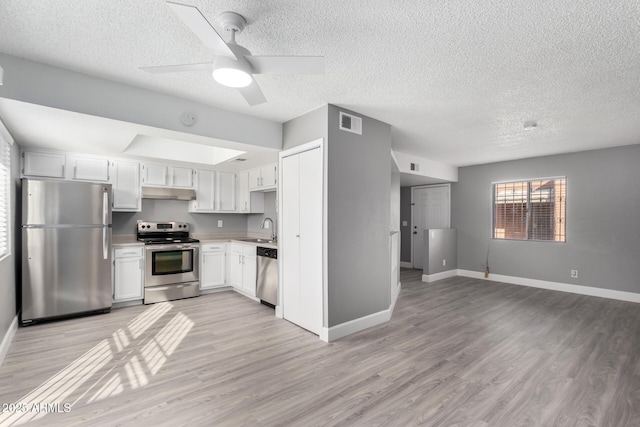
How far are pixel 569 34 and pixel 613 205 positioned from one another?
4.50 metres

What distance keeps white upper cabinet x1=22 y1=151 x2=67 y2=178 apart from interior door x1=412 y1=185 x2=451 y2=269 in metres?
6.94

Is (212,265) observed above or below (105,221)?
below

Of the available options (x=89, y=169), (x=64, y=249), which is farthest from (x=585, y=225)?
(x=89, y=169)

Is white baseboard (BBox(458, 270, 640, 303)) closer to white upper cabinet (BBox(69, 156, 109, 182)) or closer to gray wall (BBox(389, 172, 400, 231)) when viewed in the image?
gray wall (BBox(389, 172, 400, 231))

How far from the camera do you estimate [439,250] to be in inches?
256

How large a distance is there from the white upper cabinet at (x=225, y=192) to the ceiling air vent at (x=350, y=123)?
3050mm

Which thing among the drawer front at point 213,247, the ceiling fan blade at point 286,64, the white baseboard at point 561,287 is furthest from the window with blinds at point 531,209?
the ceiling fan blade at point 286,64

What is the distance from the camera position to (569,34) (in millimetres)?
1984

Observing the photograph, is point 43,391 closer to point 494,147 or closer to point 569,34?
point 569,34

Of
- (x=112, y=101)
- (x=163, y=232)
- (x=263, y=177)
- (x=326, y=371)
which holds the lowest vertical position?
(x=326, y=371)

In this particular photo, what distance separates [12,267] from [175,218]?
7.53ft

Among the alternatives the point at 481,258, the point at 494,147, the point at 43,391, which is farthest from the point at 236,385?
the point at 481,258

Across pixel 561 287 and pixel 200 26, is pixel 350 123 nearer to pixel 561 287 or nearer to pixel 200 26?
pixel 200 26

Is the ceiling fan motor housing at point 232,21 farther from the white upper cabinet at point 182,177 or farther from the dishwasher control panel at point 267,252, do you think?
the white upper cabinet at point 182,177
